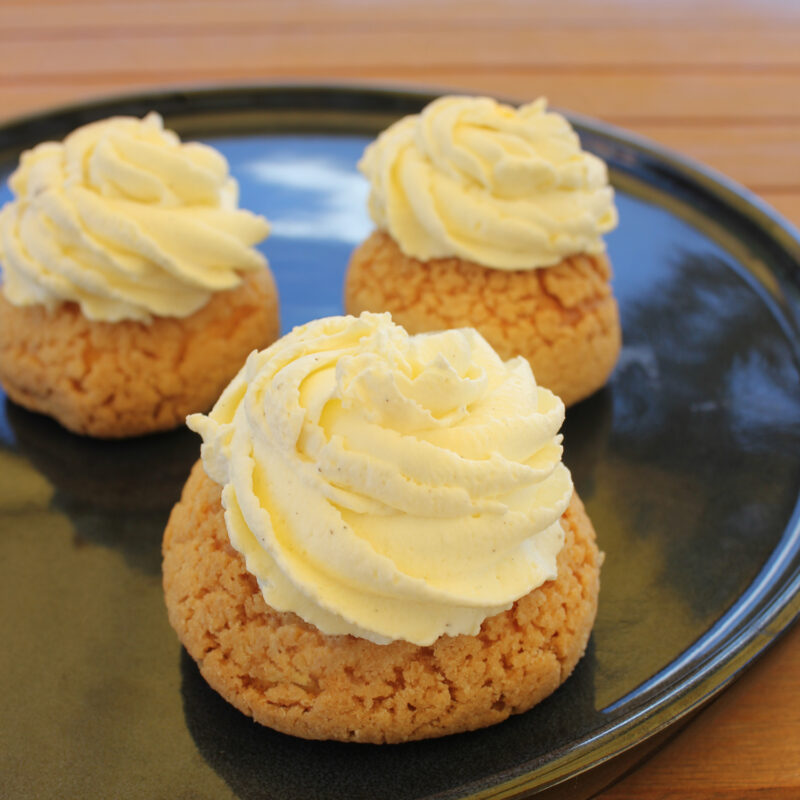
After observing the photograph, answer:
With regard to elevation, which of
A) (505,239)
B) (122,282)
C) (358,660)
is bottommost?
(358,660)

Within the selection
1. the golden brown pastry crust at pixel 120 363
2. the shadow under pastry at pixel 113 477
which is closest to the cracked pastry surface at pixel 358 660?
the shadow under pastry at pixel 113 477

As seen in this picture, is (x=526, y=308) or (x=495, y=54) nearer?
(x=526, y=308)

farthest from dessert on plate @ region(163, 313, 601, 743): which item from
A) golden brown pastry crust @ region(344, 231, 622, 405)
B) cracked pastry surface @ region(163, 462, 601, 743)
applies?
golden brown pastry crust @ region(344, 231, 622, 405)

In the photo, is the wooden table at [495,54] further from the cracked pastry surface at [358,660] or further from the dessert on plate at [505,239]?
the cracked pastry surface at [358,660]

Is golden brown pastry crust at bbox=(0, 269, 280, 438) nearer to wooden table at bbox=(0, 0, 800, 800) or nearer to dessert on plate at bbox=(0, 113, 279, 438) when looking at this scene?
dessert on plate at bbox=(0, 113, 279, 438)

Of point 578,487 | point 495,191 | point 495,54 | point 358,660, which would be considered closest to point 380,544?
point 358,660

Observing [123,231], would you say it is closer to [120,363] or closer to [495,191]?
[120,363]

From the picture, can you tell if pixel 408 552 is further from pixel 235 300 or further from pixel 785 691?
pixel 235 300
